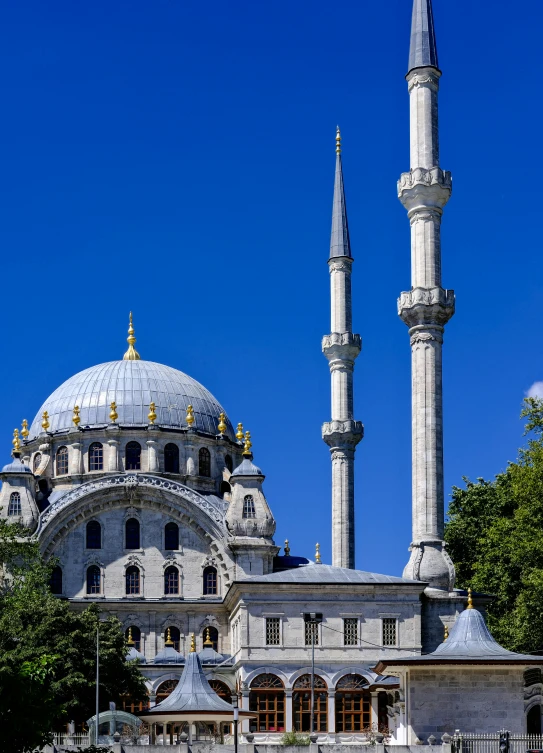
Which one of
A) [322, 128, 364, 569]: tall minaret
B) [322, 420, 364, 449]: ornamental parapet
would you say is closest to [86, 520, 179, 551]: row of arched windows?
[322, 128, 364, 569]: tall minaret

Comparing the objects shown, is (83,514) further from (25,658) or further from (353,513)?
(25,658)

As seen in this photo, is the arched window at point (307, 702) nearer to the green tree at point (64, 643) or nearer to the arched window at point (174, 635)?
the green tree at point (64, 643)

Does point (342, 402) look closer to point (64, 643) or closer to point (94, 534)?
point (94, 534)

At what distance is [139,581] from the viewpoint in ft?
237

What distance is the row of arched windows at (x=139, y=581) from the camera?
72.1 meters

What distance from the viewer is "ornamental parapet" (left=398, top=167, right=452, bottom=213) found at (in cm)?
6531

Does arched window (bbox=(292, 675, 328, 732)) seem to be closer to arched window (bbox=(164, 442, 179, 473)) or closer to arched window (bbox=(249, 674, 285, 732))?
arched window (bbox=(249, 674, 285, 732))

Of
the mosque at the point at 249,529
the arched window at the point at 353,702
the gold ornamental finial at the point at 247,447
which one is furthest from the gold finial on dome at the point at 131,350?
the arched window at the point at 353,702

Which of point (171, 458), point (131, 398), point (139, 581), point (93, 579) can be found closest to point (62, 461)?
point (131, 398)

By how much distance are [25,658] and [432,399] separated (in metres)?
19.3

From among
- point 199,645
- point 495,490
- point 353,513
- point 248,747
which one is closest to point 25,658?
point 248,747

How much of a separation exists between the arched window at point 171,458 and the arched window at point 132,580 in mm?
7180

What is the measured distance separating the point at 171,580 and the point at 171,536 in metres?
2.00

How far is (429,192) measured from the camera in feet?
215
